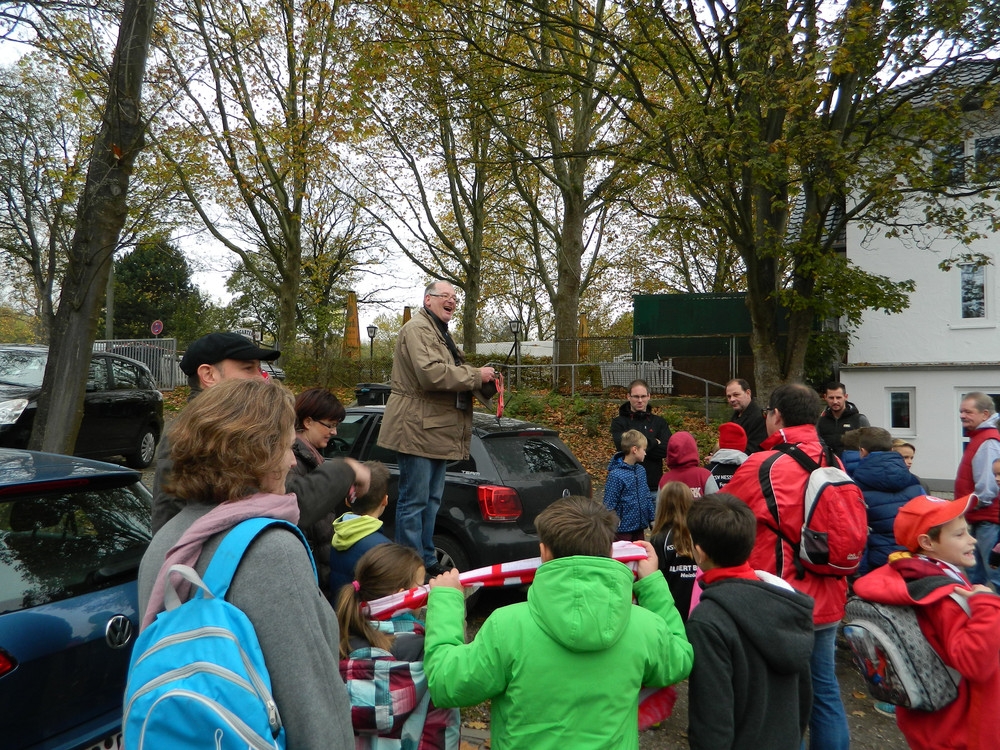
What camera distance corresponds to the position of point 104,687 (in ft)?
8.36

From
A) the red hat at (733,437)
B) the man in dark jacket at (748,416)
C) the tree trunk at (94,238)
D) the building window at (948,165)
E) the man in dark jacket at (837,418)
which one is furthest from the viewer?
the building window at (948,165)

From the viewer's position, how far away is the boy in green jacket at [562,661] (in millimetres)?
2219

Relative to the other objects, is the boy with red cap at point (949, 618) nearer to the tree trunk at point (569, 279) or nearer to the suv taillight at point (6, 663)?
the suv taillight at point (6, 663)

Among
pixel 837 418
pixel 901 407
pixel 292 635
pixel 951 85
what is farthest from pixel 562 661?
pixel 901 407

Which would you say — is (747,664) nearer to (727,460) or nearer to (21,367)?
(727,460)

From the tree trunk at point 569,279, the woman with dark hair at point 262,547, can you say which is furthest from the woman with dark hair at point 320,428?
the tree trunk at point 569,279

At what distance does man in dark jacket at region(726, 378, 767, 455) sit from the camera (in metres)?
6.61

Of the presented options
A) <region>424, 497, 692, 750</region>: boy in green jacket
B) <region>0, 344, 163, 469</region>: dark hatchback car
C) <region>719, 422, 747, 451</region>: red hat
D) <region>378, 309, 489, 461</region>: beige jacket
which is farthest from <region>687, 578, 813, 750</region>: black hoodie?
<region>0, 344, 163, 469</region>: dark hatchback car

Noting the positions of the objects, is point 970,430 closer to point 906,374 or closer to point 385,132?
point 906,374

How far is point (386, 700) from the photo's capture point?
8.08ft

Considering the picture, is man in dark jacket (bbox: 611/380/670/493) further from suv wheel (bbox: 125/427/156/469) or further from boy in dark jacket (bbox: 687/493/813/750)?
suv wheel (bbox: 125/427/156/469)

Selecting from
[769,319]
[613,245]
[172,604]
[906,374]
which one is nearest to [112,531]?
[172,604]

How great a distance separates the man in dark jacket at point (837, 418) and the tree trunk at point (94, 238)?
284 inches

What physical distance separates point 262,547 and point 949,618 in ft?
8.08
